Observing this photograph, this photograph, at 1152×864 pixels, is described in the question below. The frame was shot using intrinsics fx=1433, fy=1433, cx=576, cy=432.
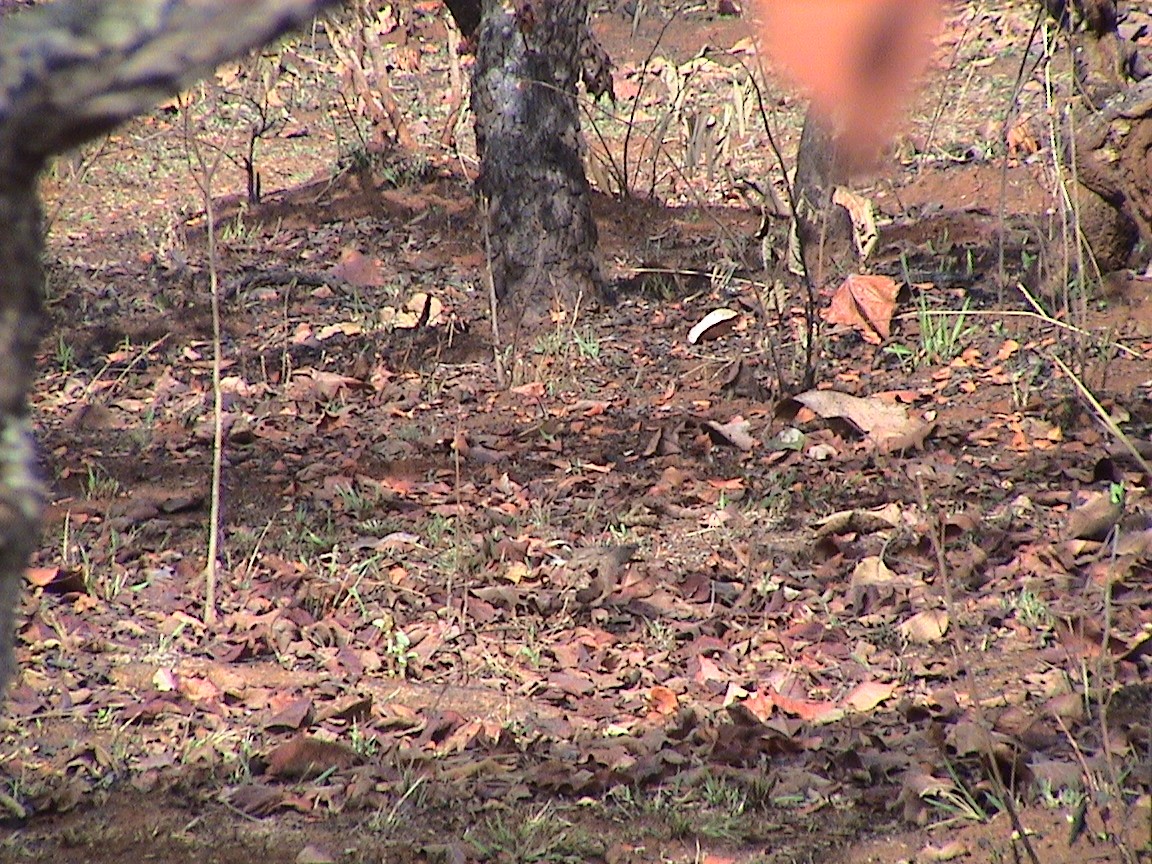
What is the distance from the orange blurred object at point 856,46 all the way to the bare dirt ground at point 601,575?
12.0 inches

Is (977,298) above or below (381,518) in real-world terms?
above

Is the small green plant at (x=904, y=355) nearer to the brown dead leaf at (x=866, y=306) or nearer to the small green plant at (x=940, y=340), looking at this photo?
the small green plant at (x=940, y=340)

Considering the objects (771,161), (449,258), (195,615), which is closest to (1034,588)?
(195,615)

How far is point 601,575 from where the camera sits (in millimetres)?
3463

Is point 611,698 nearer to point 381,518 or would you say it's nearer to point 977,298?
point 381,518

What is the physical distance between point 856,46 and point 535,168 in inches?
202

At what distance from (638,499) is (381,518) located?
2.36ft

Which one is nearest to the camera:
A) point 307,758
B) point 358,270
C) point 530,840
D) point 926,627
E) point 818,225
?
point 530,840

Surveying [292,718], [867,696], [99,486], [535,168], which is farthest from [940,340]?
[292,718]

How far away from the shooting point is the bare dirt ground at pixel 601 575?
2.39 m

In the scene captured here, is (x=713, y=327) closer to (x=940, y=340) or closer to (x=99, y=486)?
(x=940, y=340)

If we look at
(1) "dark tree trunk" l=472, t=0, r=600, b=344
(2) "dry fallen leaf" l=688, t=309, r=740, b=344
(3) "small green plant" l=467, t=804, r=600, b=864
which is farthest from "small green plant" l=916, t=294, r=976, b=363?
(3) "small green plant" l=467, t=804, r=600, b=864

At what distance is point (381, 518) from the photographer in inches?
156

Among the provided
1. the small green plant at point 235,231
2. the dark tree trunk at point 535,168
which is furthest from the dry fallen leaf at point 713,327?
the small green plant at point 235,231
